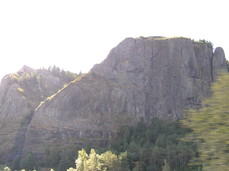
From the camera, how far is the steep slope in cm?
8156

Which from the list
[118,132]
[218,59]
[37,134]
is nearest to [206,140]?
[118,132]

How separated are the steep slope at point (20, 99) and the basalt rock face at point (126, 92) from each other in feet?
13.5

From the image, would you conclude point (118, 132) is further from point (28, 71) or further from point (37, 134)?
point (28, 71)

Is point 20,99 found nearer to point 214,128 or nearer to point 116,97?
point 116,97

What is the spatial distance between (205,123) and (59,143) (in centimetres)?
7100

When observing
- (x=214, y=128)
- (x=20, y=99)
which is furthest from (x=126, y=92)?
(x=214, y=128)

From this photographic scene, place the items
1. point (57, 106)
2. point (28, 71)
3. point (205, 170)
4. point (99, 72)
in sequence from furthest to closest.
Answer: point (28, 71)
point (99, 72)
point (57, 106)
point (205, 170)

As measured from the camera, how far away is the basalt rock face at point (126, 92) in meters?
80.2

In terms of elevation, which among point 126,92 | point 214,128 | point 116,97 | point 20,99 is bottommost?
point 214,128

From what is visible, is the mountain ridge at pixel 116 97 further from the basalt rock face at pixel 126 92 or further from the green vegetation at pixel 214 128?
the green vegetation at pixel 214 128

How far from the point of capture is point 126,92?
3344 inches

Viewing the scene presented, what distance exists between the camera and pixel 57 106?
83688 millimetres

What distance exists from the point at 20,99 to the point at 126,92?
1267 inches

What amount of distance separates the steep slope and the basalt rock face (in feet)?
13.5
